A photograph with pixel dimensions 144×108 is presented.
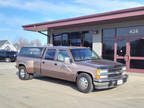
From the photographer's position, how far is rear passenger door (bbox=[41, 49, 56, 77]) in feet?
23.8

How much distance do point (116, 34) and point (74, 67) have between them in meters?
6.19

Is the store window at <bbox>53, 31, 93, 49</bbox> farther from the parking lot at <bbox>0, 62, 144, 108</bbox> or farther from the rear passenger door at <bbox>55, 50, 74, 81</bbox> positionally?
the parking lot at <bbox>0, 62, 144, 108</bbox>

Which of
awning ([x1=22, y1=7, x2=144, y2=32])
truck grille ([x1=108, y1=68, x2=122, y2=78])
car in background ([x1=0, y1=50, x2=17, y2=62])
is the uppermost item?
awning ([x1=22, y1=7, x2=144, y2=32])

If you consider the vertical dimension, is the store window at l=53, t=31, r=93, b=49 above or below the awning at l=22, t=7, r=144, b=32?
below

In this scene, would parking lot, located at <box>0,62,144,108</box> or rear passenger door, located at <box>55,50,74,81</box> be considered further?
rear passenger door, located at <box>55,50,74,81</box>

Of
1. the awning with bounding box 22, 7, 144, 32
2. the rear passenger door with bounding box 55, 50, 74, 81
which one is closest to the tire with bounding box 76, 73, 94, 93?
the rear passenger door with bounding box 55, 50, 74, 81

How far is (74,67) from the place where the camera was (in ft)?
20.8

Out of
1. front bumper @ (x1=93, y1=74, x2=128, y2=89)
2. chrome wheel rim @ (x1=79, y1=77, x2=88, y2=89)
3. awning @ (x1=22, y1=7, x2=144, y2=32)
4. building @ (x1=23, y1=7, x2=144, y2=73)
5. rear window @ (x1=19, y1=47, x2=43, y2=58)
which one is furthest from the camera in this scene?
building @ (x1=23, y1=7, x2=144, y2=73)

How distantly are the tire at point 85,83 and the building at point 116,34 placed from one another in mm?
5236

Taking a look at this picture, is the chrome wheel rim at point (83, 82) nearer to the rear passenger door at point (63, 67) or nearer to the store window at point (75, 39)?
the rear passenger door at point (63, 67)

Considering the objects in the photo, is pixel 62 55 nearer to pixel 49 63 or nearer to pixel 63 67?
pixel 63 67

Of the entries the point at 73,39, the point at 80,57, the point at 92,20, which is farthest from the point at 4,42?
the point at 80,57

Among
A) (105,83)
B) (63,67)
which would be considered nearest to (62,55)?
(63,67)

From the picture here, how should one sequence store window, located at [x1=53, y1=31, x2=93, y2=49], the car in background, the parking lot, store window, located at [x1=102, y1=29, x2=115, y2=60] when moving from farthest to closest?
the car in background, store window, located at [x1=53, y1=31, x2=93, y2=49], store window, located at [x1=102, y1=29, x2=115, y2=60], the parking lot
